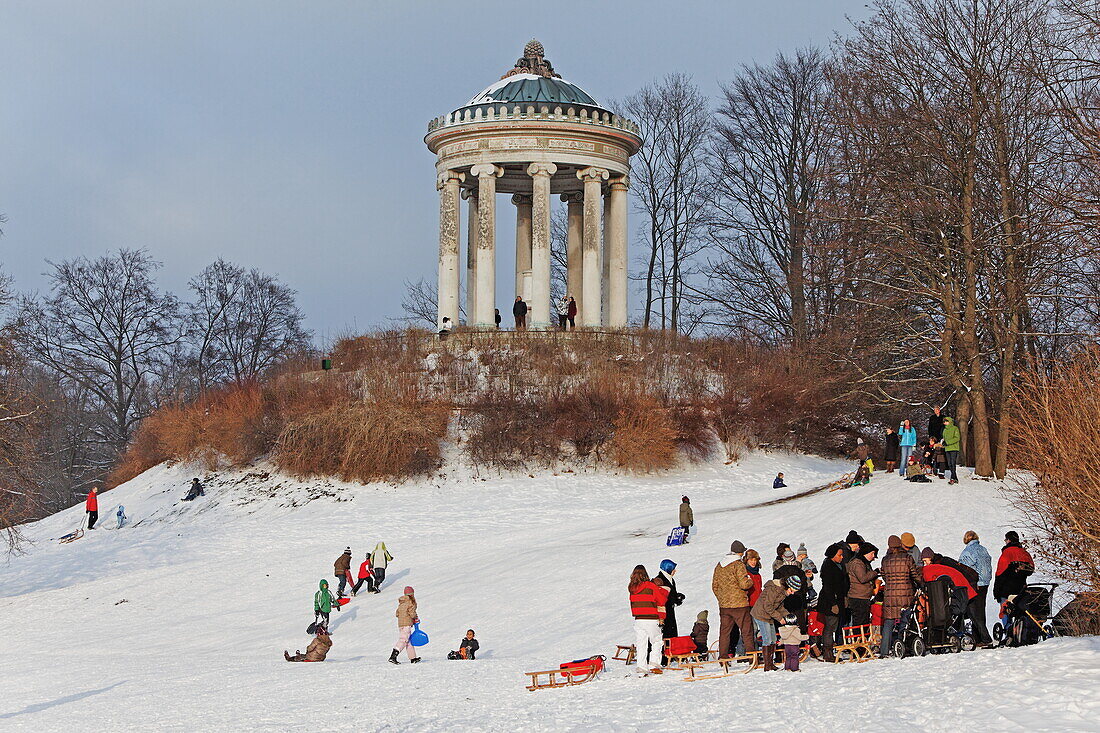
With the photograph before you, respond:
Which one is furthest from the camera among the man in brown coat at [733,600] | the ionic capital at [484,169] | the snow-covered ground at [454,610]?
the ionic capital at [484,169]

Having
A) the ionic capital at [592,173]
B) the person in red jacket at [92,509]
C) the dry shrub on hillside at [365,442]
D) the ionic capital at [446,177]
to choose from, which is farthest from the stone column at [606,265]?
the person in red jacket at [92,509]

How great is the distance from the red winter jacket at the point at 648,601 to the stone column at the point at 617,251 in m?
26.4

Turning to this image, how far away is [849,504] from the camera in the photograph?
981 inches

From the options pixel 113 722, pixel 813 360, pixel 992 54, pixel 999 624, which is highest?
pixel 992 54

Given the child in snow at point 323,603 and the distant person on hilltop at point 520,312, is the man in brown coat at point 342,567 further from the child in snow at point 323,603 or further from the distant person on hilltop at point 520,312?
the distant person on hilltop at point 520,312

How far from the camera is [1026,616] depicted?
1376 cm

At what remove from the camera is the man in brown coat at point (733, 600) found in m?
14.2

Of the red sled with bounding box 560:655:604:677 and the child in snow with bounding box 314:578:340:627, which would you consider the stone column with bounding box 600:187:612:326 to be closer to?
the child in snow with bounding box 314:578:340:627

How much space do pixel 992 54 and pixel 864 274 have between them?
5.68m

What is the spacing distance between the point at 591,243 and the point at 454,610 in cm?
1999

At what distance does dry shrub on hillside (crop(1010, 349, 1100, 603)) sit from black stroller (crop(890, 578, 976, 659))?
1.22m

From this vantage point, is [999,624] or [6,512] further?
[6,512]

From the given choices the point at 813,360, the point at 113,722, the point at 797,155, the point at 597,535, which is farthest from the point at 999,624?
the point at 797,155

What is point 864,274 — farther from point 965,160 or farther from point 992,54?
point 992,54
